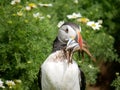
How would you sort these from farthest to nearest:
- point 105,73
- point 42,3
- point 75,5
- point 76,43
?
point 105,73, point 75,5, point 42,3, point 76,43

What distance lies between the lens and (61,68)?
502cm

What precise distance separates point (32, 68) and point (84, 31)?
1.05 m

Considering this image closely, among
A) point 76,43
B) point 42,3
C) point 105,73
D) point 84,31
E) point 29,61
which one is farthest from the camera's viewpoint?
point 105,73

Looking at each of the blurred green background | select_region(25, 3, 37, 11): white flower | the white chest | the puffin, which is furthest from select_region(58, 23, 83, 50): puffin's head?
select_region(25, 3, 37, 11): white flower

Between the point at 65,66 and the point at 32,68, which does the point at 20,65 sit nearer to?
the point at 32,68

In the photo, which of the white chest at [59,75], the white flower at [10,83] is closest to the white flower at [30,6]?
the white flower at [10,83]

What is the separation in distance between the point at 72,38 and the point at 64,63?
→ 0.25 metres

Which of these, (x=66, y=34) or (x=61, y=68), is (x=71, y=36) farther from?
(x=61, y=68)

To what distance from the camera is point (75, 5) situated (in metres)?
7.84

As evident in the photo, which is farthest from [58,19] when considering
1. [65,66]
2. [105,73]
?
[65,66]

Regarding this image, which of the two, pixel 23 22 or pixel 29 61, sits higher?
pixel 23 22

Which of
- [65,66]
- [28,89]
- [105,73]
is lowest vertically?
[105,73]

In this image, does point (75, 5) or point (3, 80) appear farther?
point (75, 5)

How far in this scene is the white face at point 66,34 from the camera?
4988 millimetres
